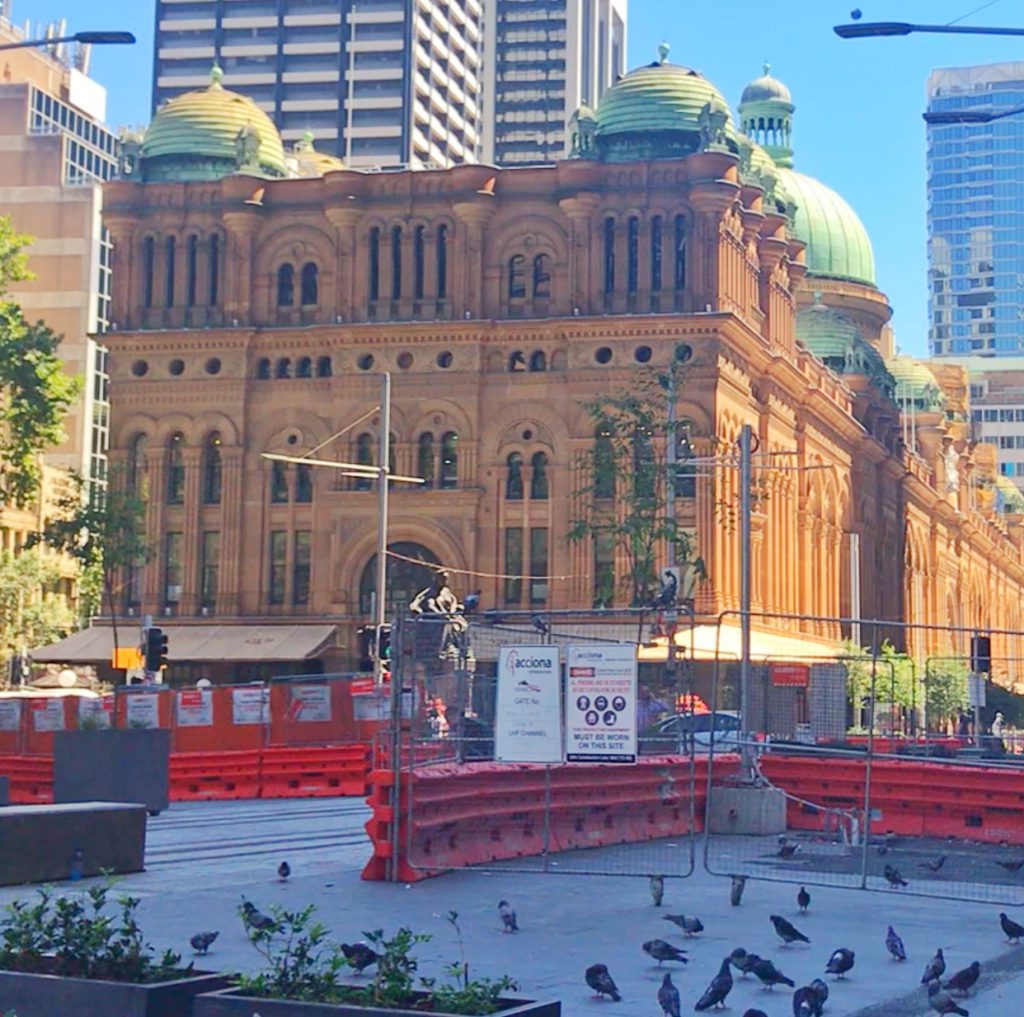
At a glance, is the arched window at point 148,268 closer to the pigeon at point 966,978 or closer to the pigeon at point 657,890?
the pigeon at point 657,890

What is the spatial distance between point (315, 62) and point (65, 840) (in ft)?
402

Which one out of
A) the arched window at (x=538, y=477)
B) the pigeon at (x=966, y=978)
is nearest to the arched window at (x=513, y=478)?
the arched window at (x=538, y=477)

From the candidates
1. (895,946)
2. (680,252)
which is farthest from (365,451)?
(895,946)

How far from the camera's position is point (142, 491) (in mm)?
66375

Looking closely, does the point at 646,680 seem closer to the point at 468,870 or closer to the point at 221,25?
the point at 468,870

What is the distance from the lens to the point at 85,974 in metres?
10.1

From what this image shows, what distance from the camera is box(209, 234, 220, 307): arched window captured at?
67.8 metres

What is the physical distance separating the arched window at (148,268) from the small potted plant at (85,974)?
194ft

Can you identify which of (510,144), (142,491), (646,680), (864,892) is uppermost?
(510,144)

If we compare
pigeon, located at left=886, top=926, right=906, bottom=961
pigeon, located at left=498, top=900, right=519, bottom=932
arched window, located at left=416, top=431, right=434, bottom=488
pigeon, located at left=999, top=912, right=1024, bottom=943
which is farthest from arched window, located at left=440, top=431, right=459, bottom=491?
pigeon, located at left=886, top=926, right=906, bottom=961

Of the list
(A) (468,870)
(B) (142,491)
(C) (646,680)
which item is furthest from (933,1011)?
(B) (142,491)

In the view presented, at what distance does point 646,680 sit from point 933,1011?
9997 mm

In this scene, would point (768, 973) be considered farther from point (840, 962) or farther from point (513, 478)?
point (513, 478)

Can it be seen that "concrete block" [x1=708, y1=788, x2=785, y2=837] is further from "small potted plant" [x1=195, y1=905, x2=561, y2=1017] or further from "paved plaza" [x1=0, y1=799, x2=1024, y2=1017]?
"small potted plant" [x1=195, y1=905, x2=561, y2=1017]
